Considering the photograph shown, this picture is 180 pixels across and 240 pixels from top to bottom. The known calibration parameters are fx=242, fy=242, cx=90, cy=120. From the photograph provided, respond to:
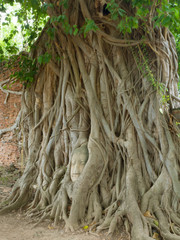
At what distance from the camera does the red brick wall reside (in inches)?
222

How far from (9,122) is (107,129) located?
3222 mm

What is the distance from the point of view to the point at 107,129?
346cm

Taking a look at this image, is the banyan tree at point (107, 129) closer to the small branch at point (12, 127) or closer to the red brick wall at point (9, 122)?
the small branch at point (12, 127)

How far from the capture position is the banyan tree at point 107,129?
112 inches

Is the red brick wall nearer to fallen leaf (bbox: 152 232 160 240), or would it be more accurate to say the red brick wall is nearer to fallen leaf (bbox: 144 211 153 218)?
fallen leaf (bbox: 144 211 153 218)

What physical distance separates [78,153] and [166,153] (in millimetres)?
1185

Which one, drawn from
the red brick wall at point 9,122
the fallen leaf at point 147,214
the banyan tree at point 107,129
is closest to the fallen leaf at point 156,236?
the banyan tree at point 107,129

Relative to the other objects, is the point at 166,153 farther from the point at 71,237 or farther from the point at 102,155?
the point at 71,237

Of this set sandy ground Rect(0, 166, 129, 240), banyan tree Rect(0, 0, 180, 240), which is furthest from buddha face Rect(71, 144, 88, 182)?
sandy ground Rect(0, 166, 129, 240)

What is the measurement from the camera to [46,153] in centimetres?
400

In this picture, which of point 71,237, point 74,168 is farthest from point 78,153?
point 71,237

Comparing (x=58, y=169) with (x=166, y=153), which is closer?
(x=166, y=153)

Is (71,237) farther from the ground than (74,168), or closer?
closer

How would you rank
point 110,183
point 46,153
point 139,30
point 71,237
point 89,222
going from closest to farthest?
1. point 71,237
2. point 89,222
3. point 110,183
4. point 139,30
5. point 46,153
